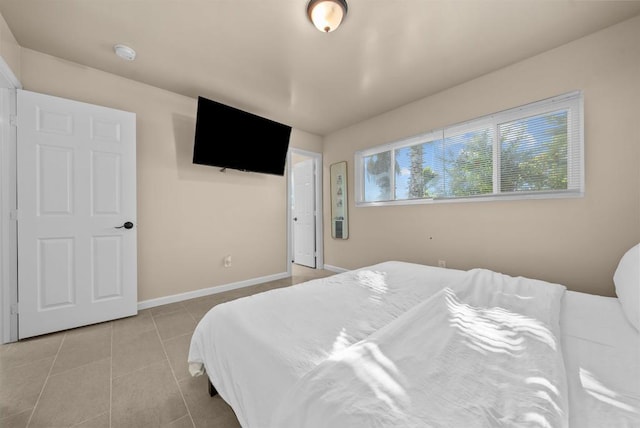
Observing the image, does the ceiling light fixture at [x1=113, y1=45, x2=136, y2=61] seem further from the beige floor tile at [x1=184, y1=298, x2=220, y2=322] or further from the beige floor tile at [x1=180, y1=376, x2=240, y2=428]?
the beige floor tile at [x1=180, y1=376, x2=240, y2=428]

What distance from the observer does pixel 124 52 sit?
2.21m

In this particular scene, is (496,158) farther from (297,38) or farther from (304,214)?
(304,214)

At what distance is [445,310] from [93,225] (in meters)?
3.06

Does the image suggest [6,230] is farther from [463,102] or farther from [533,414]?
[463,102]

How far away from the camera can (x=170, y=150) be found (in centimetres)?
296

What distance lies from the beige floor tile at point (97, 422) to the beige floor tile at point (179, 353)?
0.37m

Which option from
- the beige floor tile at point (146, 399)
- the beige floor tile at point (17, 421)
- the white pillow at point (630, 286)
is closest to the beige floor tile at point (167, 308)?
the beige floor tile at point (146, 399)

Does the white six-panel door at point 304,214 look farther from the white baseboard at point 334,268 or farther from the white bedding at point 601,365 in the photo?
the white bedding at point 601,365

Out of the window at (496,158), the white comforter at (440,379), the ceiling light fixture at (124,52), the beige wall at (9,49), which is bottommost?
the white comforter at (440,379)

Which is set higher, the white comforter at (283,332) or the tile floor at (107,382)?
the white comforter at (283,332)

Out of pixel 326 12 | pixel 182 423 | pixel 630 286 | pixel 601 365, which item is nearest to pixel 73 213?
pixel 182 423

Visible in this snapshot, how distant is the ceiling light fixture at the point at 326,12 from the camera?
167 cm

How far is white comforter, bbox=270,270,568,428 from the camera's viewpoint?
600mm

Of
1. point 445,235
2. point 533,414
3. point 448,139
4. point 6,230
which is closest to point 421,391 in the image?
point 533,414
